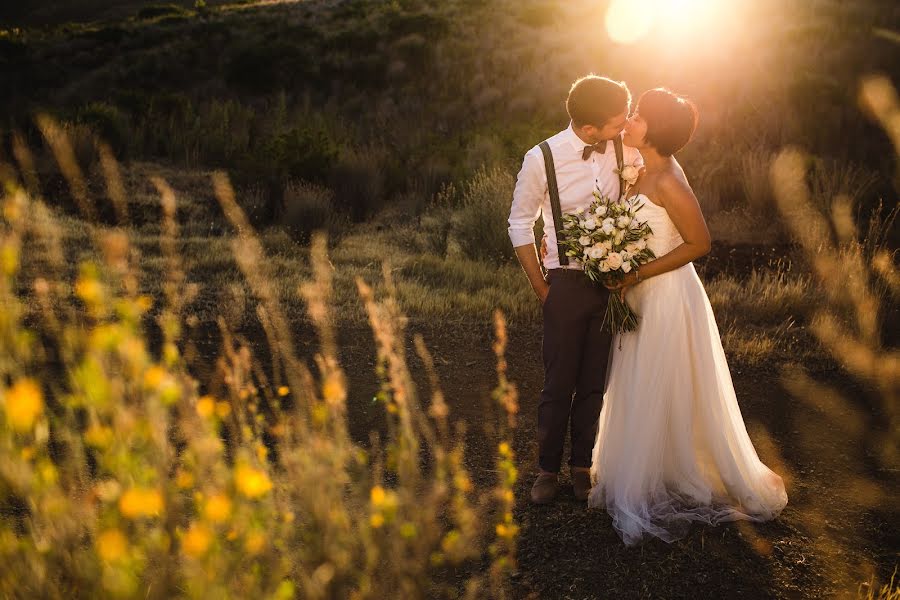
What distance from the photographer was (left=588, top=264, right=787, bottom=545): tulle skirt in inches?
144

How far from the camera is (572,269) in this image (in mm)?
3645

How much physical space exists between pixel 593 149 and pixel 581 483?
173cm

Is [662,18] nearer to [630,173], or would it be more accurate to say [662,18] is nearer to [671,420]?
[630,173]

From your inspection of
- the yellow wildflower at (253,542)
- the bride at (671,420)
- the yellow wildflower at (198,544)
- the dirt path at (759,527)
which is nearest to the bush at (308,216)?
the dirt path at (759,527)

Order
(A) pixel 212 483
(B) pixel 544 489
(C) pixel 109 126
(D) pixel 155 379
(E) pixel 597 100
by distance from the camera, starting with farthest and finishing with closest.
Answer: (C) pixel 109 126, (B) pixel 544 489, (E) pixel 597 100, (A) pixel 212 483, (D) pixel 155 379

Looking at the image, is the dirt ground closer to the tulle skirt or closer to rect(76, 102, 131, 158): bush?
the tulle skirt

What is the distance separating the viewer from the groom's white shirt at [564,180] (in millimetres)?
3516

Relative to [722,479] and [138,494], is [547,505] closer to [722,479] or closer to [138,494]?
[722,479]

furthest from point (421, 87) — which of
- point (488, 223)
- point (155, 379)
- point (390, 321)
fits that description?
point (155, 379)

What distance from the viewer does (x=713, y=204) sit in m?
10.2

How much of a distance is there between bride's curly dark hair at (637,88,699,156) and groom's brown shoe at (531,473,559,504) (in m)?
1.77

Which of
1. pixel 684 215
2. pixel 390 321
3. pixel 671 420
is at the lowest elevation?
pixel 390 321

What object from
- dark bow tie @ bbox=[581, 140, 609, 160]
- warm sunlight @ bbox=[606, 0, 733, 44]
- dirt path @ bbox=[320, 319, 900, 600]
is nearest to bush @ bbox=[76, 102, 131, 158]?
dirt path @ bbox=[320, 319, 900, 600]

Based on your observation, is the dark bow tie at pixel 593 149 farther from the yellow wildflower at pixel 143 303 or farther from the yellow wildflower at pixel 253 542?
the yellow wildflower at pixel 253 542
